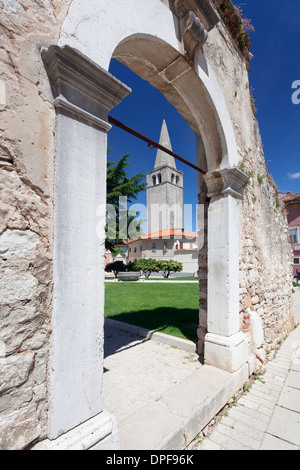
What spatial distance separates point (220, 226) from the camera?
3242 millimetres

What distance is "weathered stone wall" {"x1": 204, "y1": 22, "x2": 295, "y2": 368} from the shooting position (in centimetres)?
347

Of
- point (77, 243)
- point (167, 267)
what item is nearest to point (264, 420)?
point (77, 243)

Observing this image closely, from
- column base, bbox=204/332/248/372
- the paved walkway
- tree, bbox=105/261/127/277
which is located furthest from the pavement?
tree, bbox=105/261/127/277

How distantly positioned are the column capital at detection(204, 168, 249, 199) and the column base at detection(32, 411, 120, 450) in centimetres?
283

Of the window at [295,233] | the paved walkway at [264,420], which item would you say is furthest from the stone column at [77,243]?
the window at [295,233]

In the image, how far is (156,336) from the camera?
4.10 meters

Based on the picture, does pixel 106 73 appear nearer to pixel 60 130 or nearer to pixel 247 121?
pixel 60 130

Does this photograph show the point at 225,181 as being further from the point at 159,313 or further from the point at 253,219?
the point at 159,313

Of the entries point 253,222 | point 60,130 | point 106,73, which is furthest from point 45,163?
point 253,222

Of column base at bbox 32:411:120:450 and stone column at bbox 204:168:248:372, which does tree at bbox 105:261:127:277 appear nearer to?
stone column at bbox 204:168:248:372

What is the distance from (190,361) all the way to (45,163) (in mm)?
3141

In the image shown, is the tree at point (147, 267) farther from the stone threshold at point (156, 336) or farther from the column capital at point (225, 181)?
the column capital at point (225, 181)

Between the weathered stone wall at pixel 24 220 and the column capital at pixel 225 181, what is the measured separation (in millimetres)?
2443

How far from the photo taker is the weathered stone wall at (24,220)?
116 centimetres
